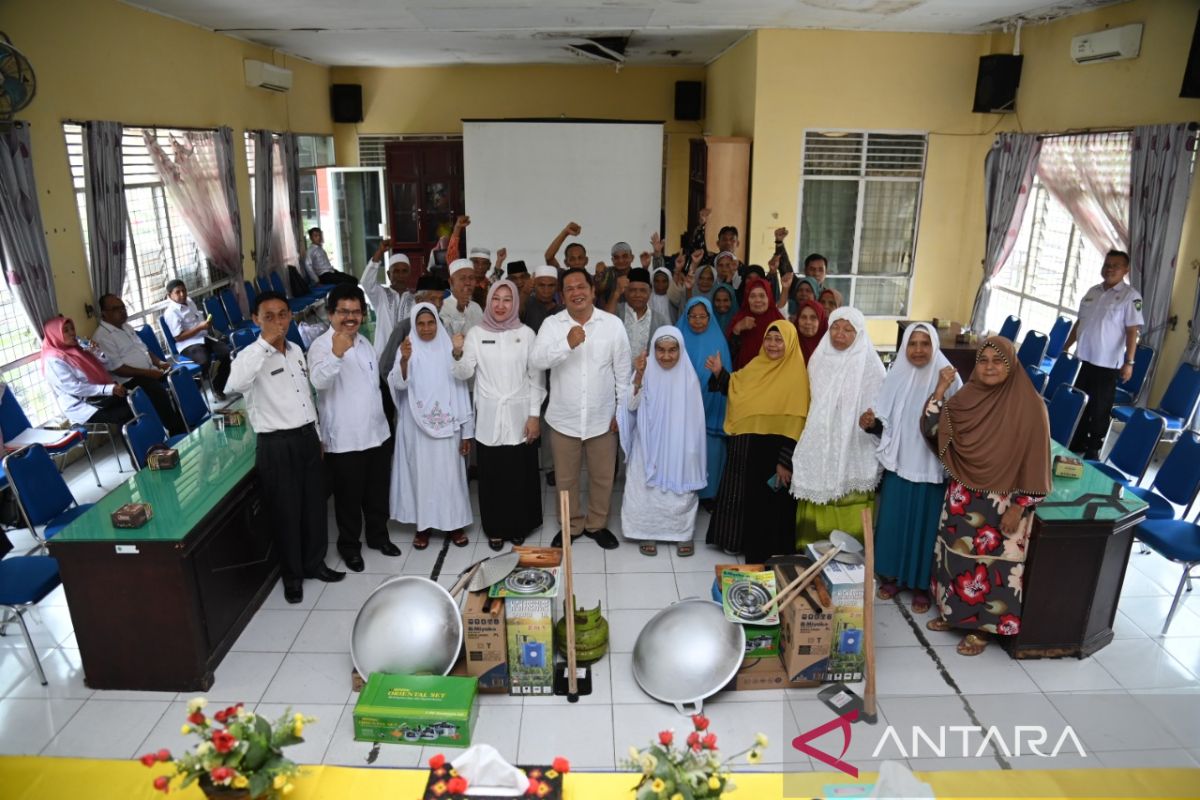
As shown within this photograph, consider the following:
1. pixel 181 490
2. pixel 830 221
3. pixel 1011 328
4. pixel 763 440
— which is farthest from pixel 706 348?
pixel 830 221

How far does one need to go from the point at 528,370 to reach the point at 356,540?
1.39 metres

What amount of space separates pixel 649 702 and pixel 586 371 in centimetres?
178

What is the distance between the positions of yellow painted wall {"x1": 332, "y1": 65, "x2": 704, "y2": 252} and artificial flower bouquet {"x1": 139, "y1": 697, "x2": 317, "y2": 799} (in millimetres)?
10549

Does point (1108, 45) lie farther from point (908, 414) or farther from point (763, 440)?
point (763, 440)

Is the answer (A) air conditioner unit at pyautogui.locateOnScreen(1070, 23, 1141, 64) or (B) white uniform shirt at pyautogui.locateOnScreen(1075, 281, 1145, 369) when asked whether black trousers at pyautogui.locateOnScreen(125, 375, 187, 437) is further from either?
(A) air conditioner unit at pyautogui.locateOnScreen(1070, 23, 1141, 64)

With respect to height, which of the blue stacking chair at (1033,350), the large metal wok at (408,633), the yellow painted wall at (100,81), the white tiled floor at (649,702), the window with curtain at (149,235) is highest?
the yellow painted wall at (100,81)

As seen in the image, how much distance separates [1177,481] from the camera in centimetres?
412

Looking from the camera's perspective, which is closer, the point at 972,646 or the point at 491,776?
the point at 491,776

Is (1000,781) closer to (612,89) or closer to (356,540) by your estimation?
(356,540)

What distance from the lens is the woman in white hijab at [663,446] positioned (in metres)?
4.31

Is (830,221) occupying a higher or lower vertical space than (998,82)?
lower

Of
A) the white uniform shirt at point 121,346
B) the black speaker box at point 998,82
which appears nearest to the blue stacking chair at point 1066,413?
the black speaker box at point 998,82

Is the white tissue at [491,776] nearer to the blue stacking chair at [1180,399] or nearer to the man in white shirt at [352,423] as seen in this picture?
the man in white shirt at [352,423]

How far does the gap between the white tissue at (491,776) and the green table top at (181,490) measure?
1830 mm
